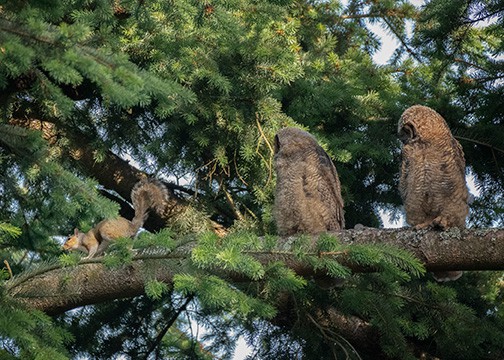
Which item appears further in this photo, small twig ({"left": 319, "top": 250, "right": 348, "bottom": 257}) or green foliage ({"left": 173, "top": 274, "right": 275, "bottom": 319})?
small twig ({"left": 319, "top": 250, "right": 348, "bottom": 257})

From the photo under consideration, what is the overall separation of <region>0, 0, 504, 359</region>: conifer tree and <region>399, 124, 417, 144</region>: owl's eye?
3.34 ft

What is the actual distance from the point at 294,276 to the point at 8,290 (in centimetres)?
177

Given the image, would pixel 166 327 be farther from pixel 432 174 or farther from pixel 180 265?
pixel 432 174

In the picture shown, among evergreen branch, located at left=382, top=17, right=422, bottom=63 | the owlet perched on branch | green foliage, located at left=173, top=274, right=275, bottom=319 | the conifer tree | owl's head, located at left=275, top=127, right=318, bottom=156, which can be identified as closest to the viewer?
green foliage, located at left=173, top=274, right=275, bottom=319

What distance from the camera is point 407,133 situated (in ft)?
22.0

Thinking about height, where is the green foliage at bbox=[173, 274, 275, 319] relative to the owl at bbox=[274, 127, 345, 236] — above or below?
below

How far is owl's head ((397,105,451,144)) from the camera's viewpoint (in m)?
6.56

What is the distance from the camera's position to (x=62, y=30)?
434 cm

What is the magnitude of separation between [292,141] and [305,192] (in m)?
0.44

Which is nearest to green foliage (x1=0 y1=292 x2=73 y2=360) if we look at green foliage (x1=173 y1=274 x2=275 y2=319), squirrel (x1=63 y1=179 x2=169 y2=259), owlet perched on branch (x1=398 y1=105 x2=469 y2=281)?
green foliage (x1=173 y1=274 x2=275 y2=319)

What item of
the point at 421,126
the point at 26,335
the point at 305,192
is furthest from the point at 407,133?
the point at 26,335

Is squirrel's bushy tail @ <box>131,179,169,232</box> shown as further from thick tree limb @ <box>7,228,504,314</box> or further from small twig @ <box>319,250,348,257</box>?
small twig @ <box>319,250,348,257</box>

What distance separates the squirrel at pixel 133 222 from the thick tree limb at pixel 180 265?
192 cm

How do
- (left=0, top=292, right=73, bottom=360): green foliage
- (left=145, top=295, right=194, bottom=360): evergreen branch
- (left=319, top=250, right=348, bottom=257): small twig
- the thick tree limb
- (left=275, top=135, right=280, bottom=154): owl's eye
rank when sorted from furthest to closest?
(left=145, top=295, right=194, bottom=360): evergreen branch
(left=275, top=135, right=280, bottom=154): owl's eye
the thick tree limb
(left=319, top=250, right=348, bottom=257): small twig
(left=0, top=292, right=73, bottom=360): green foliage
